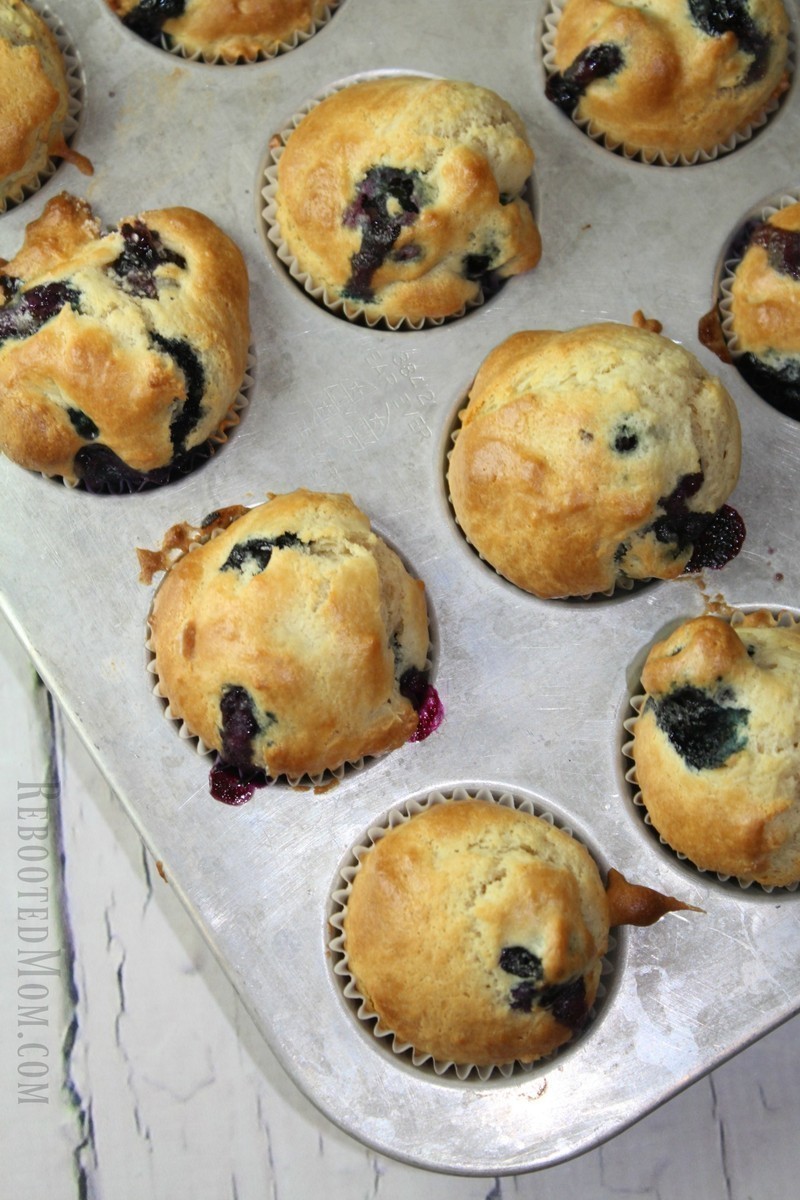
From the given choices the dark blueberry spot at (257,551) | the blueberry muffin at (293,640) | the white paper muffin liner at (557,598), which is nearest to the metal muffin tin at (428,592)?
the white paper muffin liner at (557,598)

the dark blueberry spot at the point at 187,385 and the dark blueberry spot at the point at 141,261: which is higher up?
the dark blueberry spot at the point at 141,261

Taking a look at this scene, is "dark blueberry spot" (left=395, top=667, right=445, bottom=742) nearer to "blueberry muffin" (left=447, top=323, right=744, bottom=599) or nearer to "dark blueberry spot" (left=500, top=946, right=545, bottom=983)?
"blueberry muffin" (left=447, top=323, right=744, bottom=599)

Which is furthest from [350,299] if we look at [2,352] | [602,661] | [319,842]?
[319,842]

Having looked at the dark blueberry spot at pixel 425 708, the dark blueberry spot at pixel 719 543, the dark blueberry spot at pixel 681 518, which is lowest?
the dark blueberry spot at pixel 425 708

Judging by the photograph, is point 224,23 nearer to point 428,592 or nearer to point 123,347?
point 123,347

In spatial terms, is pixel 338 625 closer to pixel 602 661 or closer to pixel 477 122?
pixel 602 661

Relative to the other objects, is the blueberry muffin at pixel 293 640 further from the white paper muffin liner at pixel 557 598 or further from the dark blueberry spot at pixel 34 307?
the dark blueberry spot at pixel 34 307
